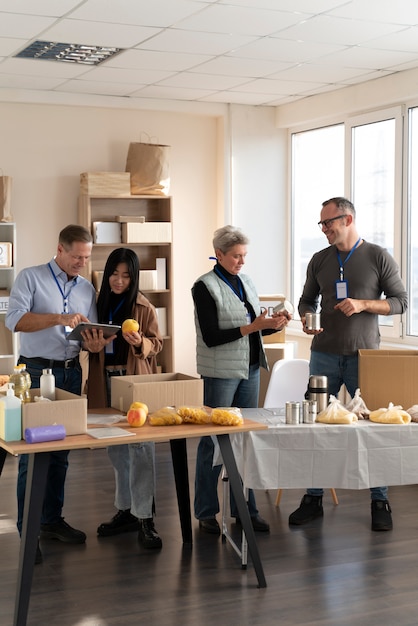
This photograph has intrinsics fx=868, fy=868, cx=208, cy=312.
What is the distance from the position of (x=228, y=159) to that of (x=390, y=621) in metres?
5.18

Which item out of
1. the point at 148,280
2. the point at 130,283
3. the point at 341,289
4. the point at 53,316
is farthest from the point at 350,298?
the point at 148,280

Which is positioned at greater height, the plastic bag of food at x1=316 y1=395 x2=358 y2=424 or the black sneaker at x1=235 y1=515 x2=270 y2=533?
the plastic bag of food at x1=316 y1=395 x2=358 y2=424

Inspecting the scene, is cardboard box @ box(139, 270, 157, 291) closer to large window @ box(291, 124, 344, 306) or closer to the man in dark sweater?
large window @ box(291, 124, 344, 306)

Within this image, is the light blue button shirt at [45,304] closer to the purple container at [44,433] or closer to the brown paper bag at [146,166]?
the purple container at [44,433]

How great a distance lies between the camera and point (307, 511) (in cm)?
496

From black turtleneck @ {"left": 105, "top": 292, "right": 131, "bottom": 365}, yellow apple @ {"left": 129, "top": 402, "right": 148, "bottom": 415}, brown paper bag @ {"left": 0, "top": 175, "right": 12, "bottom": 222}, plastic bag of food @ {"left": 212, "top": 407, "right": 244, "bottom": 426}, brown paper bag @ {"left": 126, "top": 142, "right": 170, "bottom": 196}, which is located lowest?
plastic bag of food @ {"left": 212, "top": 407, "right": 244, "bottom": 426}

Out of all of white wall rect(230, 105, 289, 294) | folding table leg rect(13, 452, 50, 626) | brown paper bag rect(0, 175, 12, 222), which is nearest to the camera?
folding table leg rect(13, 452, 50, 626)

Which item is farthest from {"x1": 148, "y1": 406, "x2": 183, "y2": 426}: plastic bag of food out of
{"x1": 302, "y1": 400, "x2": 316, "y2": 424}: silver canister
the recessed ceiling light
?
the recessed ceiling light

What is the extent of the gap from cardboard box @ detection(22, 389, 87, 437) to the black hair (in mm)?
919

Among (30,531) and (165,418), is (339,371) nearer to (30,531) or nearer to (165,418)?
(165,418)

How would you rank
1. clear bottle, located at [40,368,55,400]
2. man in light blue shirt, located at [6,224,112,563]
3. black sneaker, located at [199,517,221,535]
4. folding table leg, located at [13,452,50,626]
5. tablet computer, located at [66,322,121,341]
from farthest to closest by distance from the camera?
black sneaker, located at [199,517,221,535]
man in light blue shirt, located at [6,224,112,563]
tablet computer, located at [66,322,121,341]
clear bottle, located at [40,368,55,400]
folding table leg, located at [13,452,50,626]

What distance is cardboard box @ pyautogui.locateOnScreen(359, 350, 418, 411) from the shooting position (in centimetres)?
431

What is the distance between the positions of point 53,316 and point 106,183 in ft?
10.6

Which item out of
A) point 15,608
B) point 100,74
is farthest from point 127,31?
point 15,608
